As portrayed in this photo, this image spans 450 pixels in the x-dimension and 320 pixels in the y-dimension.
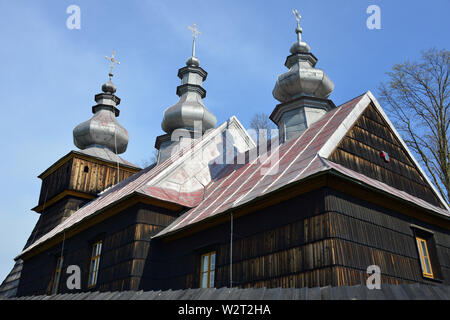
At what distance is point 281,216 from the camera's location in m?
9.30

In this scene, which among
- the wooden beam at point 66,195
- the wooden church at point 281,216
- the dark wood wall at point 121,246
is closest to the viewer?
the wooden church at point 281,216

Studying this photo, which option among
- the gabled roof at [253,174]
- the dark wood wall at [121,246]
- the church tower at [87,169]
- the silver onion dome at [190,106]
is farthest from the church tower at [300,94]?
the church tower at [87,169]

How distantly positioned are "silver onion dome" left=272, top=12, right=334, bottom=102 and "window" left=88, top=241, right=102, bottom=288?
921cm

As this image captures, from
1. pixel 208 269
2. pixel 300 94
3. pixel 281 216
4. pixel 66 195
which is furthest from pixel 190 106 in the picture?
pixel 281 216

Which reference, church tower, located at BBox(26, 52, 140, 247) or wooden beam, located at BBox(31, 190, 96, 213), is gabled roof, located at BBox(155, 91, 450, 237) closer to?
wooden beam, located at BBox(31, 190, 96, 213)

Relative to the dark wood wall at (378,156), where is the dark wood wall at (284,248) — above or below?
below

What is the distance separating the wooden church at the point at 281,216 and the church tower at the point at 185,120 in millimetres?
3668

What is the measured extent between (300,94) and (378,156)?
232 inches

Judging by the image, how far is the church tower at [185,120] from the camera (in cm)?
2020

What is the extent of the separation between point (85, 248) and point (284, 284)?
8.41 meters

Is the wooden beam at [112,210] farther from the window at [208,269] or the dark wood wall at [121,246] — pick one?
the window at [208,269]
